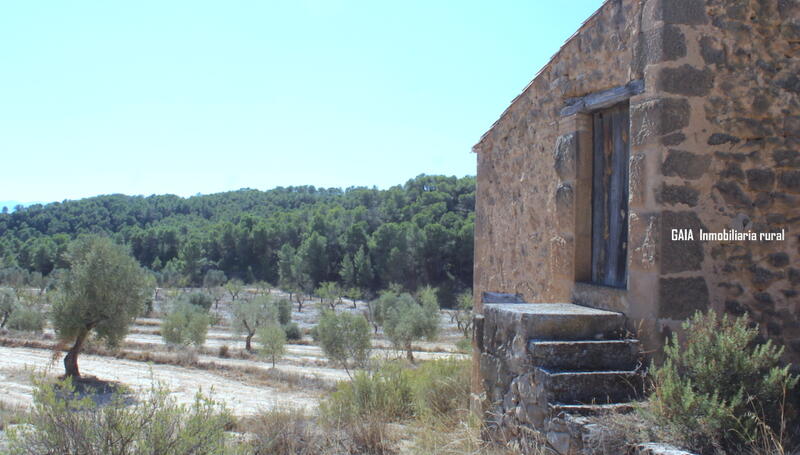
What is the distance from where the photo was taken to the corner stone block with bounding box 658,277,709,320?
13.3 ft

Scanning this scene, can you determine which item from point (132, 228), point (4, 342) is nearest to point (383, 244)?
point (4, 342)

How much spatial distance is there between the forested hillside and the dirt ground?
50.8 ft

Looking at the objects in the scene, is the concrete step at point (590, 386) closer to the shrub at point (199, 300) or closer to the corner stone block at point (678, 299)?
the corner stone block at point (678, 299)

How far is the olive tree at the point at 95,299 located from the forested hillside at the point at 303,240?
30.5 meters

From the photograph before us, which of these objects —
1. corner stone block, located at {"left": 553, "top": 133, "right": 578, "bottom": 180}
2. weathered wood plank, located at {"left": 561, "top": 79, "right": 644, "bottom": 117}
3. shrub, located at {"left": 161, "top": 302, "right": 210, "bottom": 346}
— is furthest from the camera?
shrub, located at {"left": 161, "top": 302, "right": 210, "bottom": 346}

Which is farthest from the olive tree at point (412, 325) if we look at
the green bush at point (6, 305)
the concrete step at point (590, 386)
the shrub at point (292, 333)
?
the concrete step at point (590, 386)

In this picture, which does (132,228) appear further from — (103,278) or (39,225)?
(103,278)

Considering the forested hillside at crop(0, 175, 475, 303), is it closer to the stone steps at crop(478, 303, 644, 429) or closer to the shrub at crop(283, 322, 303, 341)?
the shrub at crop(283, 322, 303, 341)

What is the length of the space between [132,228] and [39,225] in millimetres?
13395

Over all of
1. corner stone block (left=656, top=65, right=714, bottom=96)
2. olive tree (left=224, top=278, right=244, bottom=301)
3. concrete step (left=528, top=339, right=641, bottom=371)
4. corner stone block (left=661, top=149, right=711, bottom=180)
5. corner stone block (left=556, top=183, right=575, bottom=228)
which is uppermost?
corner stone block (left=656, top=65, right=714, bottom=96)

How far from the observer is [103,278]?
21.9 m

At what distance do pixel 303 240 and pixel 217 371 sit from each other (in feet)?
128

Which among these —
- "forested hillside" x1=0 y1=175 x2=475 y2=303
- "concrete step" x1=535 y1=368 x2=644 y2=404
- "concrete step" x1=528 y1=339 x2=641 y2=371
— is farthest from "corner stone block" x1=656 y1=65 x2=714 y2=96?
"forested hillside" x1=0 y1=175 x2=475 y2=303

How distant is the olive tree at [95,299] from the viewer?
21.6 meters
